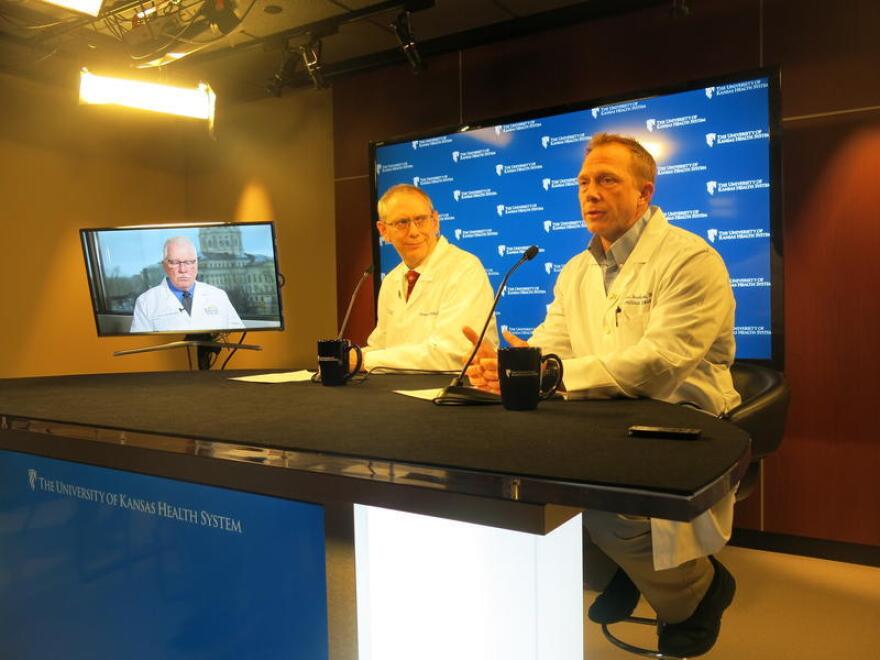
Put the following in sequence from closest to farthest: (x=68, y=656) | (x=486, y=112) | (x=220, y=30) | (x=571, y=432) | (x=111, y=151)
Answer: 1. (x=571, y=432)
2. (x=68, y=656)
3. (x=220, y=30)
4. (x=486, y=112)
5. (x=111, y=151)

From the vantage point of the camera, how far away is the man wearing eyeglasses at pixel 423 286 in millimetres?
2635

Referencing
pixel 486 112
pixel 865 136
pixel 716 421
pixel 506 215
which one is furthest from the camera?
pixel 486 112

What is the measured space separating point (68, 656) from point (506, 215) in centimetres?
292

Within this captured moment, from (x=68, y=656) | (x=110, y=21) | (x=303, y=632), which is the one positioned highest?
(x=110, y=21)

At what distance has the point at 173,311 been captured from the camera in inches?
122

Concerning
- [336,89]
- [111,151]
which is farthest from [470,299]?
[111,151]

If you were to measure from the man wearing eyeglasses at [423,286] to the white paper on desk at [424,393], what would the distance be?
809mm

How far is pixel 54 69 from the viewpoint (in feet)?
15.4

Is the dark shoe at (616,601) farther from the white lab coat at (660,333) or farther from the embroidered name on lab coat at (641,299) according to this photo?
the embroidered name on lab coat at (641,299)

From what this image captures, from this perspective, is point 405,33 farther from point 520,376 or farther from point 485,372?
point 520,376

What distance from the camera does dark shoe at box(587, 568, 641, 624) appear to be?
1693 millimetres

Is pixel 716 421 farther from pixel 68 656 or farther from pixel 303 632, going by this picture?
pixel 68 656

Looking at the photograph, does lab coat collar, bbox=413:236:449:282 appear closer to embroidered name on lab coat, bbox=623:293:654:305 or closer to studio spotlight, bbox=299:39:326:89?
embroidered name on lab coat, bbox=623:293:654:305

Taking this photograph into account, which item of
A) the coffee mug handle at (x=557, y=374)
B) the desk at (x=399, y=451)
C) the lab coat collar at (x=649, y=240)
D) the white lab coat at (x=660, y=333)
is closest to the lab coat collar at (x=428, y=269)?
the white lab coat at (x=660, y=333)
